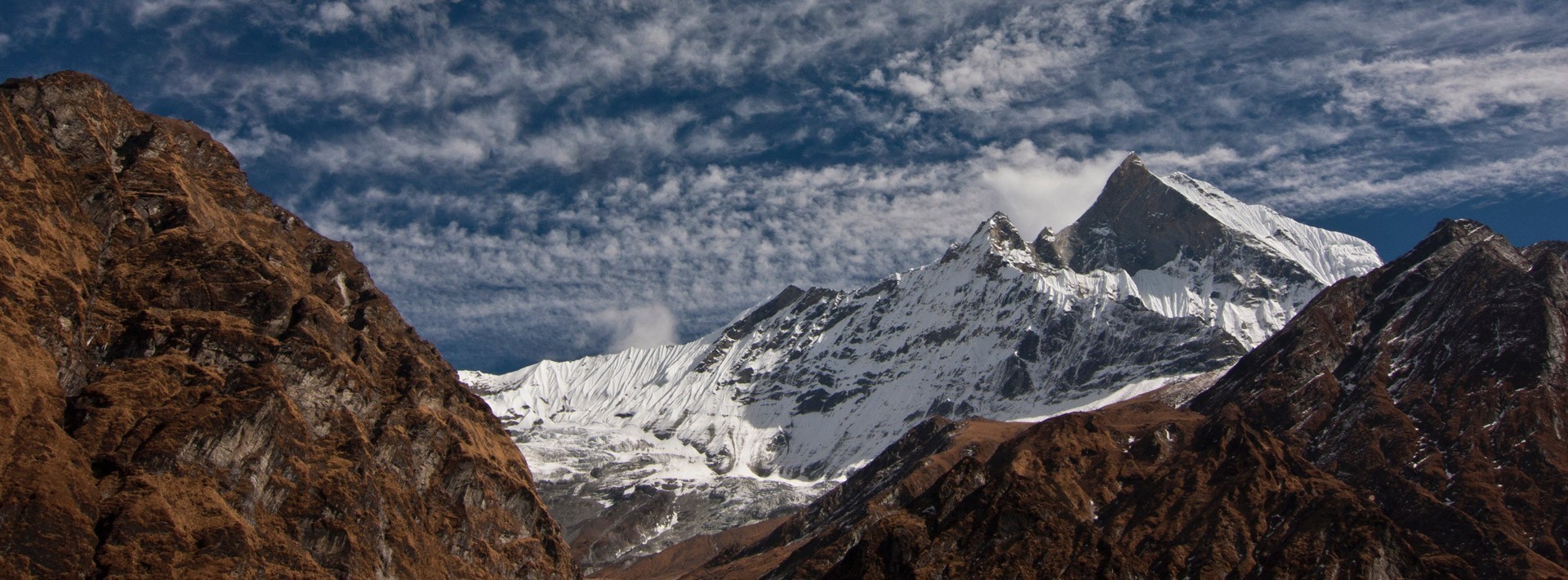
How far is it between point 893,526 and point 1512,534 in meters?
104

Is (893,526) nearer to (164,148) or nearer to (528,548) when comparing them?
(528,548)

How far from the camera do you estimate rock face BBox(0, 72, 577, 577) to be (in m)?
110

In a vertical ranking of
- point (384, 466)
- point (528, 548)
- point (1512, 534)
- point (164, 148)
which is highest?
point (164, 148)

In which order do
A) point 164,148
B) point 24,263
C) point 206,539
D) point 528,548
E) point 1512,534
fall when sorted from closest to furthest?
point 206,539, point 24,263, point 164,148, point 528,548, point 1512,534

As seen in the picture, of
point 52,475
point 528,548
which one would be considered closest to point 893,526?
point 528,548

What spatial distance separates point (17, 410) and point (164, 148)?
6258 cm

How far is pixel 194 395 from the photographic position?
128 m

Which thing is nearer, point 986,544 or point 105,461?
point 105,461

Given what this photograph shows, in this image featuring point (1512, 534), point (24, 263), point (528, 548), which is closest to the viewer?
point (24, 263)

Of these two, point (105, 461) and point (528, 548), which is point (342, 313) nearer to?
point (528, 548)

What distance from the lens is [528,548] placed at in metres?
176

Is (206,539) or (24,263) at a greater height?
(24,263)

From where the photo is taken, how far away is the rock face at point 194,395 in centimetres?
10981

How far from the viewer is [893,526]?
15338 centimetres
